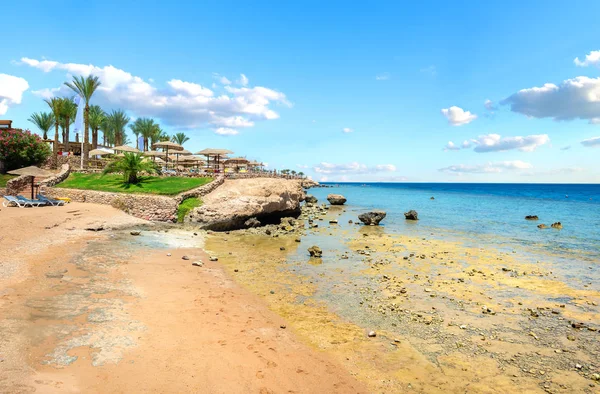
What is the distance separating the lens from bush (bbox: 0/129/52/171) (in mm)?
38844

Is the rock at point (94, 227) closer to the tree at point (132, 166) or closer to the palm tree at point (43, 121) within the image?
the tree at point (132, 166)

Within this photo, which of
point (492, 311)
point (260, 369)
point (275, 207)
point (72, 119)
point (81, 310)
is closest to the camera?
point (260, 369)

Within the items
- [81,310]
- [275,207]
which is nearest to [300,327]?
[81,310]

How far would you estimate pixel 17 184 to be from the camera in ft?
119

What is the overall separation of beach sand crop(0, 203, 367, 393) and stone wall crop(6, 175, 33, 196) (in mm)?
28956

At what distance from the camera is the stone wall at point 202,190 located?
30.0 meters

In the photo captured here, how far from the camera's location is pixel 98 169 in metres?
43.8

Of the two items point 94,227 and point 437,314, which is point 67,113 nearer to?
point 94,227

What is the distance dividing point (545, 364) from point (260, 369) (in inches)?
294

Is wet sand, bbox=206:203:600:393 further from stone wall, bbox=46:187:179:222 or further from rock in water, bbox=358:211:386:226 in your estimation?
rock in water, bbox=358:211:386:226

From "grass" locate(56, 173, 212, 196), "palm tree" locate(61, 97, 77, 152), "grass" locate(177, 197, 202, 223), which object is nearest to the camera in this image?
"grass" locate(177, 197, 202, 223)

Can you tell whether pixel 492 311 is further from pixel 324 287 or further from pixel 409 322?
pixel 324 287

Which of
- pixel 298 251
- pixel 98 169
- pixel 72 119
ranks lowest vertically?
pixel 298 251

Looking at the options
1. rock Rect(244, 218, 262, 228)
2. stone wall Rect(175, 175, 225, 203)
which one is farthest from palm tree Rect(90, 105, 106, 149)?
rock Rect(244, 218, 262, 228)
